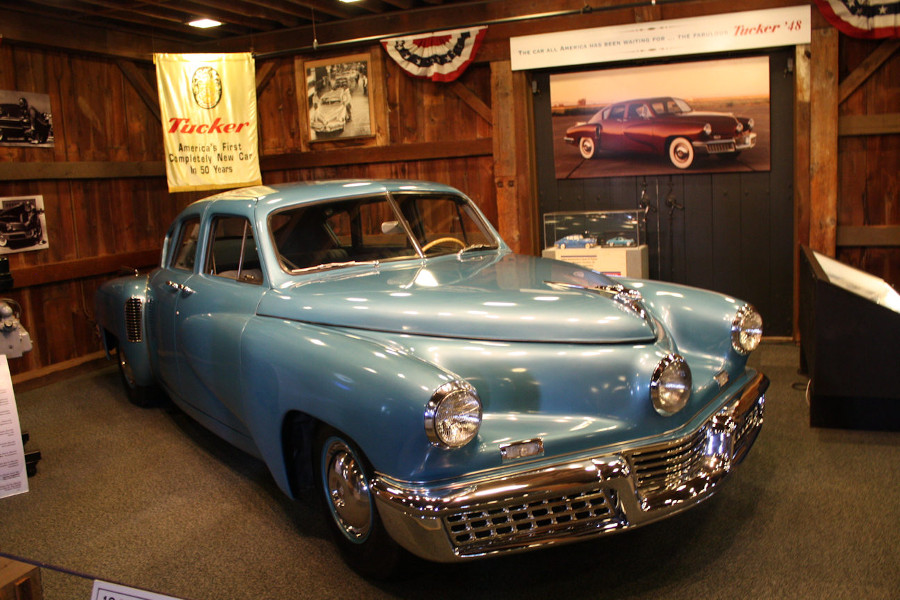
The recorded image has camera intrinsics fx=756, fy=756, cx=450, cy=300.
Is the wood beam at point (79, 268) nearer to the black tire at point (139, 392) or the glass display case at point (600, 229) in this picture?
the black tire at point (139, 392)

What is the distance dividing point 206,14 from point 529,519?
5.58 m

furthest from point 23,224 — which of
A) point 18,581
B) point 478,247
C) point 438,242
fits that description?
point 18,581

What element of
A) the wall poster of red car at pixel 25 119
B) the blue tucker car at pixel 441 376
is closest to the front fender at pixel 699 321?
the blue tucker car at pixel 441 376

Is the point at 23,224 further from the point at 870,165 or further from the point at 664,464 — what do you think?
the point at 870,165

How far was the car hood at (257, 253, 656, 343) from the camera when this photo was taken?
275cm

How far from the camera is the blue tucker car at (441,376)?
236 cm

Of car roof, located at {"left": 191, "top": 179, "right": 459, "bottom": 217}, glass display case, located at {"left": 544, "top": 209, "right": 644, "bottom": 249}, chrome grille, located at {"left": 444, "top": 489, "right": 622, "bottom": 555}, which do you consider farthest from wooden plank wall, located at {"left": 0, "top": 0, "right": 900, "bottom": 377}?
chrome grille, located at {"left": 444, "top": 489, "right": 622, "bottom": 555}

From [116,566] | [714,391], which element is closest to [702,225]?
[714,391]

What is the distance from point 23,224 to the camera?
6.13 m

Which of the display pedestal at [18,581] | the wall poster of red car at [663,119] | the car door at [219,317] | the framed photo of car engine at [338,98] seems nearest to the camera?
the display pedestal at [18,581]

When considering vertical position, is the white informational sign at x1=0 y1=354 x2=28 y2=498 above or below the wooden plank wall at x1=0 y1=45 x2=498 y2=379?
below

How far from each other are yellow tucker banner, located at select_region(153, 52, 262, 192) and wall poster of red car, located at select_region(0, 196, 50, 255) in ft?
3.50

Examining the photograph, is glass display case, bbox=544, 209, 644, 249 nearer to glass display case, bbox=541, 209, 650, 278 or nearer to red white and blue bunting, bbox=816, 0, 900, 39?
glass display case, bbox=541, 209, 650, 278

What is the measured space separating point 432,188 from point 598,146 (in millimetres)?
2810
